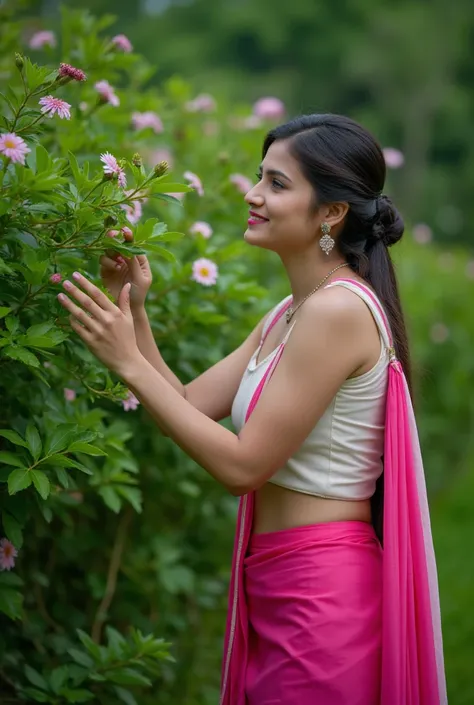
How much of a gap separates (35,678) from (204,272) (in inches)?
46.3

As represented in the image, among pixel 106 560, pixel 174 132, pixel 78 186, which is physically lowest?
pixel 106 560

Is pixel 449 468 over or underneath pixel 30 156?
underneath

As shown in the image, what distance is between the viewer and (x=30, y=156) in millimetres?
2035

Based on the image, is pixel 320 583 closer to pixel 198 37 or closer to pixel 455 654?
pixel 455 654

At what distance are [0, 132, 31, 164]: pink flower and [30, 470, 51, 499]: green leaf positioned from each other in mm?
662

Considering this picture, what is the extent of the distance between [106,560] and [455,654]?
1.66 meters

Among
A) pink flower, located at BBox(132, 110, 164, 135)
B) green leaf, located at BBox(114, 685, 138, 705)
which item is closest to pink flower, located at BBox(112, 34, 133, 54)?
pink flower, located at BBox(132, 110, 164, 135)

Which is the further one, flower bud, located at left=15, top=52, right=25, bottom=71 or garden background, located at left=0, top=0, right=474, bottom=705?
garden background, located at left=0, top=0, right=474, bottom=705

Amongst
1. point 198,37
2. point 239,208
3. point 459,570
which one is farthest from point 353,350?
point 198,37

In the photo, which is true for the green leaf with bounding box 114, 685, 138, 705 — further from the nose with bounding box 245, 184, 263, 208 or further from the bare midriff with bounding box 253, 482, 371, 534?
the nose with bounding box 245, 184, 263, 208

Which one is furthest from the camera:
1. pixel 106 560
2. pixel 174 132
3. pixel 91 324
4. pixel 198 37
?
pixel 198 37

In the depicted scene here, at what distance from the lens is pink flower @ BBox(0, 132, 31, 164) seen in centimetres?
177

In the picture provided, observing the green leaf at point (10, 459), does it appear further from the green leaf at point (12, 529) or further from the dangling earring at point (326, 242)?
the dangling earring at point (326, 242)

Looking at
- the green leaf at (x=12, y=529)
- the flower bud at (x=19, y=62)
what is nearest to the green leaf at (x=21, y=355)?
the green leaf at (x=12, y=529)
